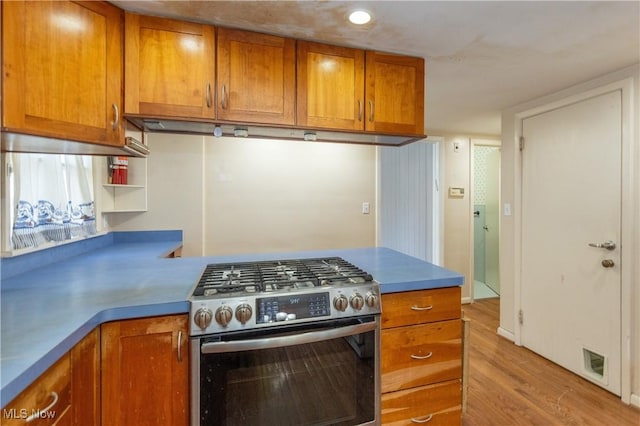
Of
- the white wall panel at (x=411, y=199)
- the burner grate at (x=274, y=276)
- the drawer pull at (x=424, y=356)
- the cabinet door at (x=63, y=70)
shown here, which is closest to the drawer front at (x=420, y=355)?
the drawer pull at (x=424, y=356)

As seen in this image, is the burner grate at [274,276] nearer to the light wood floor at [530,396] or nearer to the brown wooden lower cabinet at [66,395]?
the brown wooden lower cabinet at [66,395]

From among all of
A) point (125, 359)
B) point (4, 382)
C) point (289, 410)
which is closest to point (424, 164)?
point (289, 410)

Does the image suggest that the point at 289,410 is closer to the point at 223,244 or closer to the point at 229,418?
the point at 229,418

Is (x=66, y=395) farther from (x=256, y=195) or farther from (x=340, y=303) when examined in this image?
(x=256, y=195)

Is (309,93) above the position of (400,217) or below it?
above

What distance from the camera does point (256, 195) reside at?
10.0ft

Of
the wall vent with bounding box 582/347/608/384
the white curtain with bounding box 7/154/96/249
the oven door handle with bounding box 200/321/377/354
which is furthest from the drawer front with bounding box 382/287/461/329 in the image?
the white curtain with bounding box 7/154/96/249

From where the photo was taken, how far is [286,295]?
4.16 ft

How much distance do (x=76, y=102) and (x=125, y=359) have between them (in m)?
1.01

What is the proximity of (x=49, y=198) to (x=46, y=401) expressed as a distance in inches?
50.8

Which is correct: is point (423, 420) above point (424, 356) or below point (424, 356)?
below

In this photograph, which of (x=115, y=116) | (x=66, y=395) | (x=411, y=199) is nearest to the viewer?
(x=66, y=395)

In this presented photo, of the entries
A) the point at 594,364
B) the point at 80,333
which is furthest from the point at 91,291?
the point at 594,364

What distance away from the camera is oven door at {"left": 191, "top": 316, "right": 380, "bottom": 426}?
1.18 metres
